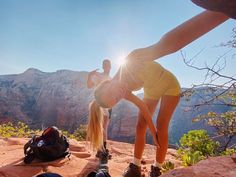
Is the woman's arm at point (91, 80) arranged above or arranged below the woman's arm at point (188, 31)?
above

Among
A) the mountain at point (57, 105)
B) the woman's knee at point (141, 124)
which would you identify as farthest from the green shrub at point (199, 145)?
the mountain at point (57, 105)

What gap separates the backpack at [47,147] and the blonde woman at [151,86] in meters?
1.36

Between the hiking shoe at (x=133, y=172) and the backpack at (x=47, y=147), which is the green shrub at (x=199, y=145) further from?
the backpack at (x=47, y=147)

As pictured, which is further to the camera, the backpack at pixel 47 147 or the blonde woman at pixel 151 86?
the backpack at pixel 47 147

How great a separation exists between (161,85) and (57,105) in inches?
1483

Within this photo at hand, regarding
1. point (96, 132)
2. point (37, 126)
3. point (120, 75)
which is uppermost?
point (120, 75)

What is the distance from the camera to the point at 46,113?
129 feet

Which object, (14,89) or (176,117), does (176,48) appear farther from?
(176,117)

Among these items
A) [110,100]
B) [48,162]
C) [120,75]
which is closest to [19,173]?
[48,162]

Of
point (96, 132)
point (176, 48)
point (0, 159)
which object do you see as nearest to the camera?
point (176, 48)

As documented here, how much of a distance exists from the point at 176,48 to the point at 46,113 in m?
39.6

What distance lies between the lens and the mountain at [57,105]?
1398 inches

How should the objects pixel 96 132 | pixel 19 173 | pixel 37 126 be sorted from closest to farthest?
pixel 96 132 → pixel 19 173 → pixel 37 126

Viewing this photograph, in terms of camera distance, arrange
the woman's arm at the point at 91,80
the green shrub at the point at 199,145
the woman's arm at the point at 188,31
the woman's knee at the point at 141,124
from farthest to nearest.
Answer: the woman's arm at the point at 91,80 < the green shrub at the point at 199,145 < the woman's knee at the point at 141,124 < the woman's arm at the point at 188,31
